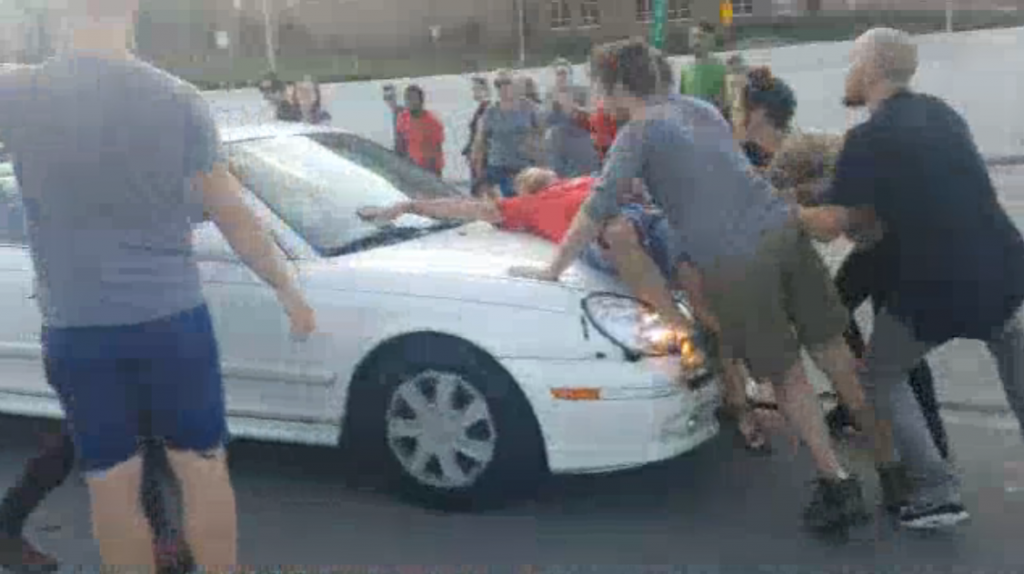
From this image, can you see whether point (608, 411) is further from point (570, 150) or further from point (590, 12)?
point (590, 12)

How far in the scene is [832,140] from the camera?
19.0ft

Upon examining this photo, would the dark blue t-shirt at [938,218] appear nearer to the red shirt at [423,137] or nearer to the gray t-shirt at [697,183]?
the gray t-shirt at [697,183]

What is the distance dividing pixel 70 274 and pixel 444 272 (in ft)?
7.33

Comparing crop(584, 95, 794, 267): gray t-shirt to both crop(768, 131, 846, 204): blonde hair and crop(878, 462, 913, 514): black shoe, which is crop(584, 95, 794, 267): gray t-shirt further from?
crop(878, 462, 913, 514): black shoe

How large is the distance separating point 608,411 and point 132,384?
6.96ft

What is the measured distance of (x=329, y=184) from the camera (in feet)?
20.0

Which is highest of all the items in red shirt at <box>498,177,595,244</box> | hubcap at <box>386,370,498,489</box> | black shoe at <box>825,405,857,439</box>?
red shirt at <box>498,177,595,244</box>

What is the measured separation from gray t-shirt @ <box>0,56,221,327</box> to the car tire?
78.3 inches

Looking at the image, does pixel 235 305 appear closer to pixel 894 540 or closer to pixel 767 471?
pixel 767 471

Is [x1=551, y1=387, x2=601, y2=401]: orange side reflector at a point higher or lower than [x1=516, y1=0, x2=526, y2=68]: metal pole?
lower

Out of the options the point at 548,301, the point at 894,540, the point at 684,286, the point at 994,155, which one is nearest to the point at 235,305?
the point at 548,301

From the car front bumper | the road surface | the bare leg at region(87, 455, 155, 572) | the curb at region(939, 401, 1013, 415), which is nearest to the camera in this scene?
the bare leg at region(87, 455, 155, 572)

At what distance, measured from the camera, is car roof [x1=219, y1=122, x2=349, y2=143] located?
6197 millimetres

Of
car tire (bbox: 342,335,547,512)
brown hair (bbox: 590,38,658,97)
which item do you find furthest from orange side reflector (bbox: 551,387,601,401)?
brown hair (bbox: 590,38,658,97)
